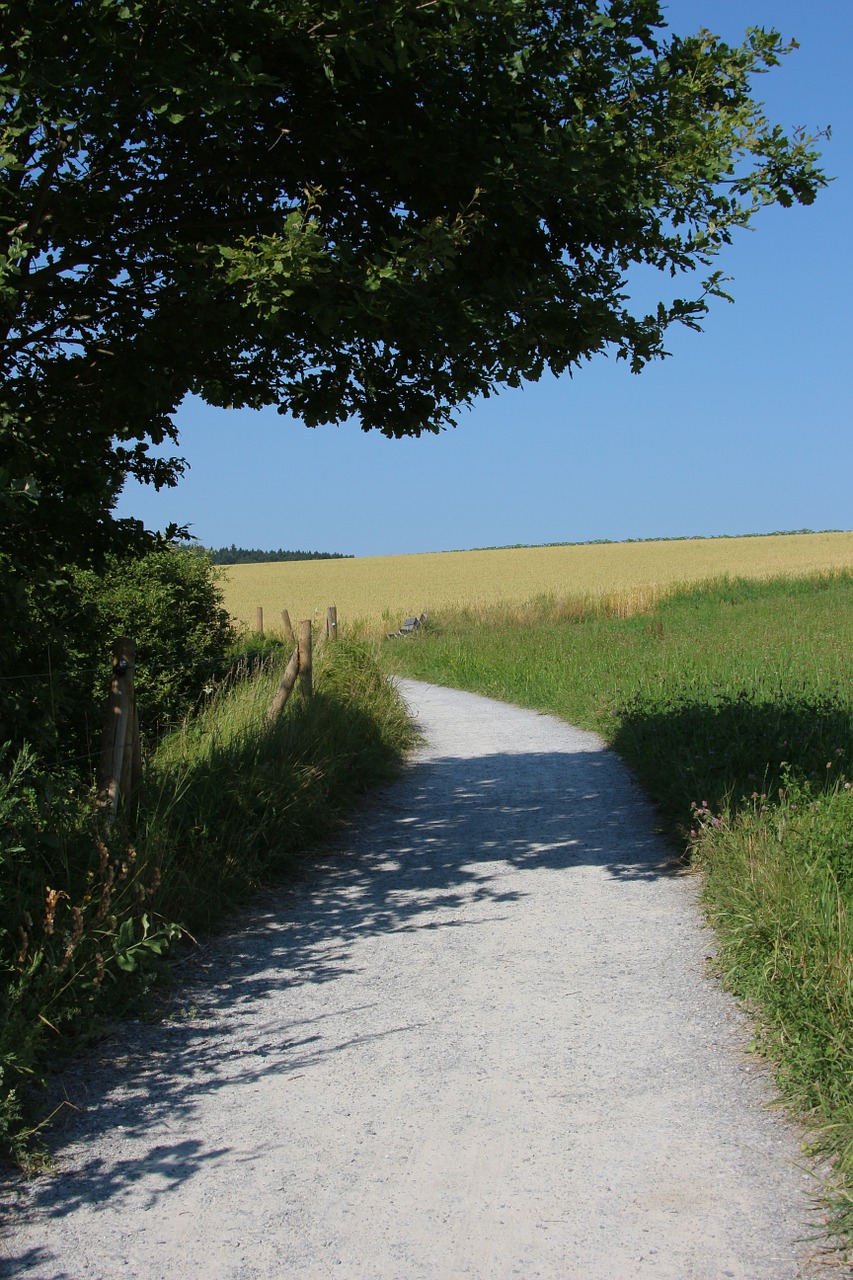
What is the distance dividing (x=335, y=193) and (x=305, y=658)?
16.5 feet

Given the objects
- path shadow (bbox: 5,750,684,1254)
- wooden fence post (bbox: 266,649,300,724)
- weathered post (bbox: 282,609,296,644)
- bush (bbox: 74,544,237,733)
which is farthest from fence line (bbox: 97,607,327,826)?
weathered post (bbox: 282,609,296,644)

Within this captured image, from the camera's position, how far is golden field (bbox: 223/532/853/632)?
39.4 m

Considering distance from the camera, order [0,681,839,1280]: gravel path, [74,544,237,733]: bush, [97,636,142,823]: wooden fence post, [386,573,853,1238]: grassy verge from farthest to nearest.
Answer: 1. [74,544,237,733]: bush
2. [97,636,142,823]: wooden fence post
3. [386,573,853,1238]: grassy verge
4. [0,681,839,1280]: gravel path

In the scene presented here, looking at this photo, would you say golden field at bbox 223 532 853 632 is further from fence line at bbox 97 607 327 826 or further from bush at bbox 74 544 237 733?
fence line at bbox 97 607 327 826

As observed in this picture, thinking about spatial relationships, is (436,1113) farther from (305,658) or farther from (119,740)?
(305,658)

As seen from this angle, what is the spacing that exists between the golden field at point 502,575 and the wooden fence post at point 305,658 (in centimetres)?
2108

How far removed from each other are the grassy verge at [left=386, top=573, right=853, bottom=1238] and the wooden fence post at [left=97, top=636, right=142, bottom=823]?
11.7ft

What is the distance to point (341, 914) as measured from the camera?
668 centimetres

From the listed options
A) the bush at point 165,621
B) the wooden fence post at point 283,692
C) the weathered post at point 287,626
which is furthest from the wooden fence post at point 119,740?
the weathered post at point 287,626

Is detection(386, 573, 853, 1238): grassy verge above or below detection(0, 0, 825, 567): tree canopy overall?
Result: below

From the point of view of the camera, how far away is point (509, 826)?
9.02 metres

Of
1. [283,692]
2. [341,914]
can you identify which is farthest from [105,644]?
[341,914]

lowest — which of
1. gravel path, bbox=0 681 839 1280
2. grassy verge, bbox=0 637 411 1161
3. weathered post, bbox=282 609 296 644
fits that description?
gravel path, bbox=0 681 839 1280

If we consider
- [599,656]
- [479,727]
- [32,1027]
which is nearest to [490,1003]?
[32,1027]
